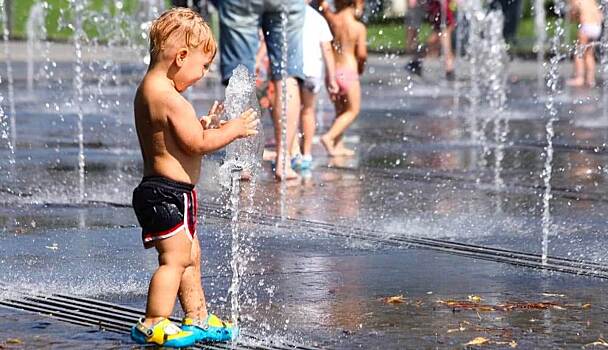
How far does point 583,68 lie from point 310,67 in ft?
→ 32.4

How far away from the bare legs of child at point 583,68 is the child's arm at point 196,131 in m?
13.3

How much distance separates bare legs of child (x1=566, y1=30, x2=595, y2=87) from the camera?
18375 mm

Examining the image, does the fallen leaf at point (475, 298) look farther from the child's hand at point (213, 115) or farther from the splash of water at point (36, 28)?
the splash of water at point (36, 28)

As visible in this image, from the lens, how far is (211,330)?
5.22 m

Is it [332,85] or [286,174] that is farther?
[332,85]

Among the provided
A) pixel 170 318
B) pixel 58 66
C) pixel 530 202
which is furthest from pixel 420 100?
pixel 170 318

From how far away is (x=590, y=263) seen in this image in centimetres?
672

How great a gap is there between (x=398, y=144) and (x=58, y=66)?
10493 millimetres

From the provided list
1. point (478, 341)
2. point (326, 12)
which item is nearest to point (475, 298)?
point (478, 341)

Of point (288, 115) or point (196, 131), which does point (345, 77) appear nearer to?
point (288, 115)

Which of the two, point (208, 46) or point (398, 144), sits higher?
point (208, 46)

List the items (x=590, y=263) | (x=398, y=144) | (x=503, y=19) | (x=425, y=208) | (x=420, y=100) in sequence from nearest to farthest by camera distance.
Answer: (x=590, y=263), (x=425, y=208), (x=398, y=144), (x=420, y=100), (x=503, y=19)

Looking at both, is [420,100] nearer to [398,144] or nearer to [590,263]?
[398,144]

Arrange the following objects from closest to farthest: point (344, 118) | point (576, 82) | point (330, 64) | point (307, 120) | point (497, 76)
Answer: point (307, 120) < point (330, 64) < point (344, 118) < point (576, 82) < point (497, 76)
